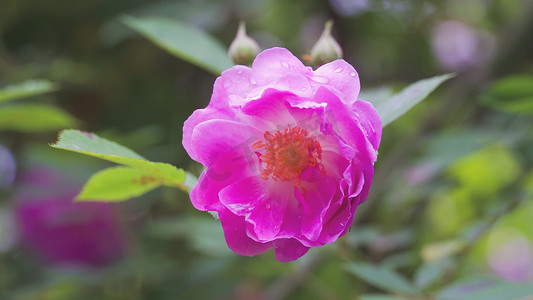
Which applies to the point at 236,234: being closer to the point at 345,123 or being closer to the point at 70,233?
the point at 345,123

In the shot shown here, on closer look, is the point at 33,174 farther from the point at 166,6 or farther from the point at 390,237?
the point at 390,237

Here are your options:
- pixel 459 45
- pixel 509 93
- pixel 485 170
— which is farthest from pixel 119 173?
pixel 459 45

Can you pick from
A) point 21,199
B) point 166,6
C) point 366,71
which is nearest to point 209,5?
point 166,6

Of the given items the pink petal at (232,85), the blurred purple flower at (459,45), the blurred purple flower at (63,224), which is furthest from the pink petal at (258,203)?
the blurred purple flower at (459,45)

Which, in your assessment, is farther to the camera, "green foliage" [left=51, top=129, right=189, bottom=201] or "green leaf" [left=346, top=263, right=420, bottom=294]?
"green leaf" [left=346, top=263, right=420, bottom=294]

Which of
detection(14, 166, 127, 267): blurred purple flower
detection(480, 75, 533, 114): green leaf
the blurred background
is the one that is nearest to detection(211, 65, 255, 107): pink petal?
the blurred background

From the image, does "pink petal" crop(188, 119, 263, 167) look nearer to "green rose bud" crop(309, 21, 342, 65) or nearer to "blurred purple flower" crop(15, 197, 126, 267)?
"green rose bud" crop(309, 21, 342, 65)

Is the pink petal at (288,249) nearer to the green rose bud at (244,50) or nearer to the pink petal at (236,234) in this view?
the pink petal at (236,234)
